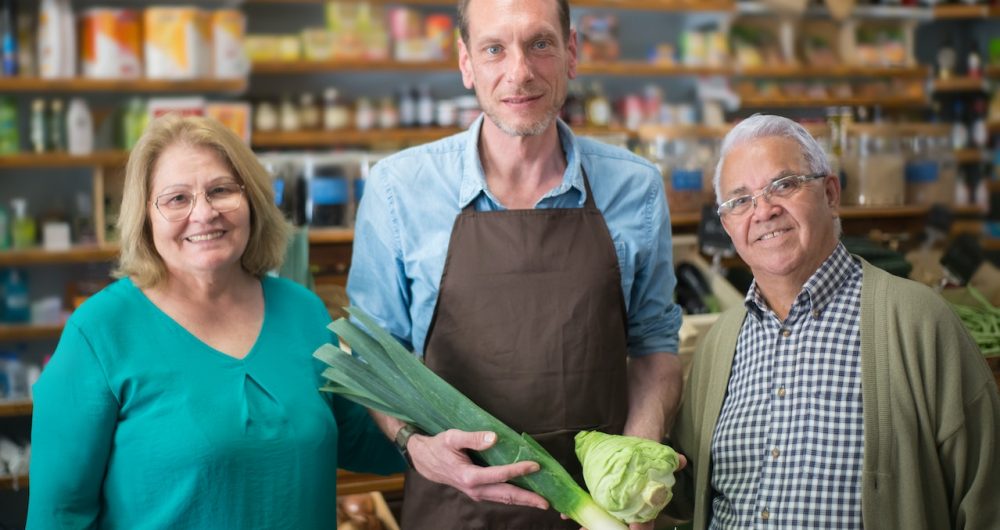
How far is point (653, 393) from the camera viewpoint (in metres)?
2.02

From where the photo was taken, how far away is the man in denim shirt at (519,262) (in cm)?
186

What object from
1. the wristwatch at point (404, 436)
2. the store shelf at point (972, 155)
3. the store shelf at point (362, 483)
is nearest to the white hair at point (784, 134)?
the wristwatch at point (404, 436)

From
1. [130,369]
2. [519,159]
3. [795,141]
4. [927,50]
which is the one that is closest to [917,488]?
[795,141]

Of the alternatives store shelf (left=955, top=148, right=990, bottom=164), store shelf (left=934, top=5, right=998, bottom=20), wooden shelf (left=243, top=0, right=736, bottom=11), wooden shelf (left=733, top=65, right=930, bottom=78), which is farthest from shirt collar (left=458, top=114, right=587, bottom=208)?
store shelf (left=934, top=5, right=998, bottom=20)

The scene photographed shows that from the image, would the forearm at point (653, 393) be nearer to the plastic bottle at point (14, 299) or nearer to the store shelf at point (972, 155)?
the plastic bottle at point (14, 299)

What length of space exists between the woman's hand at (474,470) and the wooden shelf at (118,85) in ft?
12.3

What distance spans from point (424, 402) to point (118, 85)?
3.79 meters

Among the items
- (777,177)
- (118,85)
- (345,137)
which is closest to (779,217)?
Result: (777,177)

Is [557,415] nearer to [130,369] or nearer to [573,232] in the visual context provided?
[573,232]

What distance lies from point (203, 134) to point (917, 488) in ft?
4.46

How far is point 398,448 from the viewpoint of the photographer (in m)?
1.95

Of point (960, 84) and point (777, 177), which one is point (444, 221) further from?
point (960, 84)

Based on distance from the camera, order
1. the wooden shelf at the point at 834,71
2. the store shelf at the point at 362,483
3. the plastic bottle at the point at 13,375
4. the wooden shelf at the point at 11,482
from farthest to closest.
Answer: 1. the wooden shelf at the point at 834,71
2. the plastic bottle at the point at 13,375
3. the wooden shelf at the point at 11,482
4. the store shelf at the point at 362,483

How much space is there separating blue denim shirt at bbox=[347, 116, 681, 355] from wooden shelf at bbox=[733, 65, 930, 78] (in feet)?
18.8
